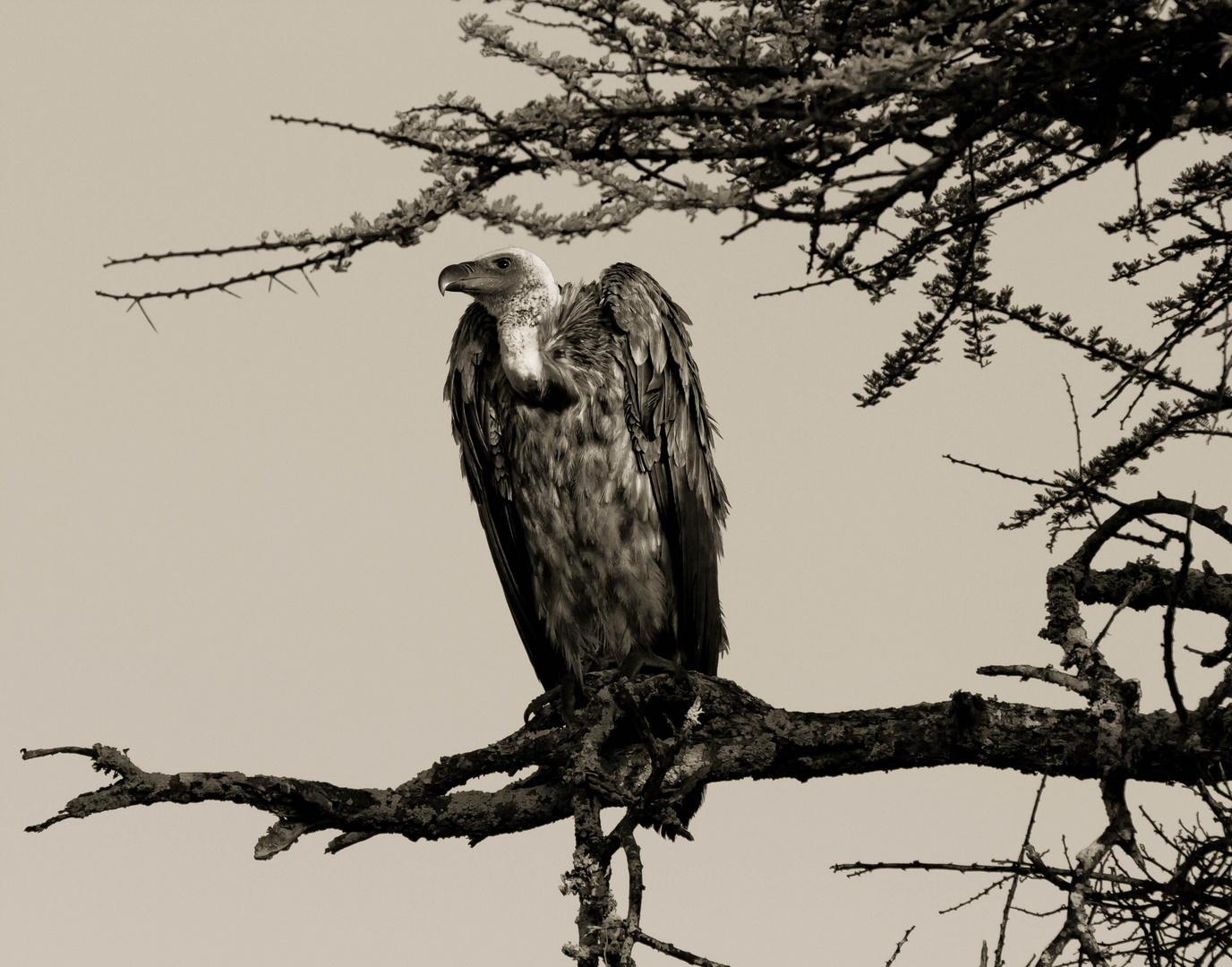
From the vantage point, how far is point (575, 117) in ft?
11.6

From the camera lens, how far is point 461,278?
20.5 feet

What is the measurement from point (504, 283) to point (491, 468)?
815 mm

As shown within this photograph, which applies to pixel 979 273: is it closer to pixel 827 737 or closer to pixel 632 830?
pixel 827 737

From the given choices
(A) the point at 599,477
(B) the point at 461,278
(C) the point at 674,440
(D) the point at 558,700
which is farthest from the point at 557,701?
(B) the point at 461,278

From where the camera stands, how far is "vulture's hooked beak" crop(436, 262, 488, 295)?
20.5 feet

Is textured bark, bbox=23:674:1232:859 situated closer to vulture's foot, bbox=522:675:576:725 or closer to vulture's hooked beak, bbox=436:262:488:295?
vulture's foot, bbox=522:675:576:725

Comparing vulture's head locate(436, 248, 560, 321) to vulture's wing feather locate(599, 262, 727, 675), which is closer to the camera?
vulture's wing feather locate(599, 262, 727, 675)

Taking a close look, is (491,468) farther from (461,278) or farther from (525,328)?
(461,278)

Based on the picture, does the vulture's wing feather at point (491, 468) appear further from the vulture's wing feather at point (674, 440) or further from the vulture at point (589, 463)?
the vulture's wing feather at point (674, 440)

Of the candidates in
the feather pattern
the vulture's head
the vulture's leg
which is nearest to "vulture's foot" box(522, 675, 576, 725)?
the vulture's leg

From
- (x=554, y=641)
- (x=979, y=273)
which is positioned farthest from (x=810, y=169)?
(x=554, y=641)

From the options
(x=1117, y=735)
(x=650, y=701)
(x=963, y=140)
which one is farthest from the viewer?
(x=650, y=701)

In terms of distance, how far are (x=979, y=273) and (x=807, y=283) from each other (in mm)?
914

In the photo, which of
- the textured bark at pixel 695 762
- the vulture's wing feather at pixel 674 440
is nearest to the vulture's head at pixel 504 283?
the vulture's wing feather at pixel 674 440
